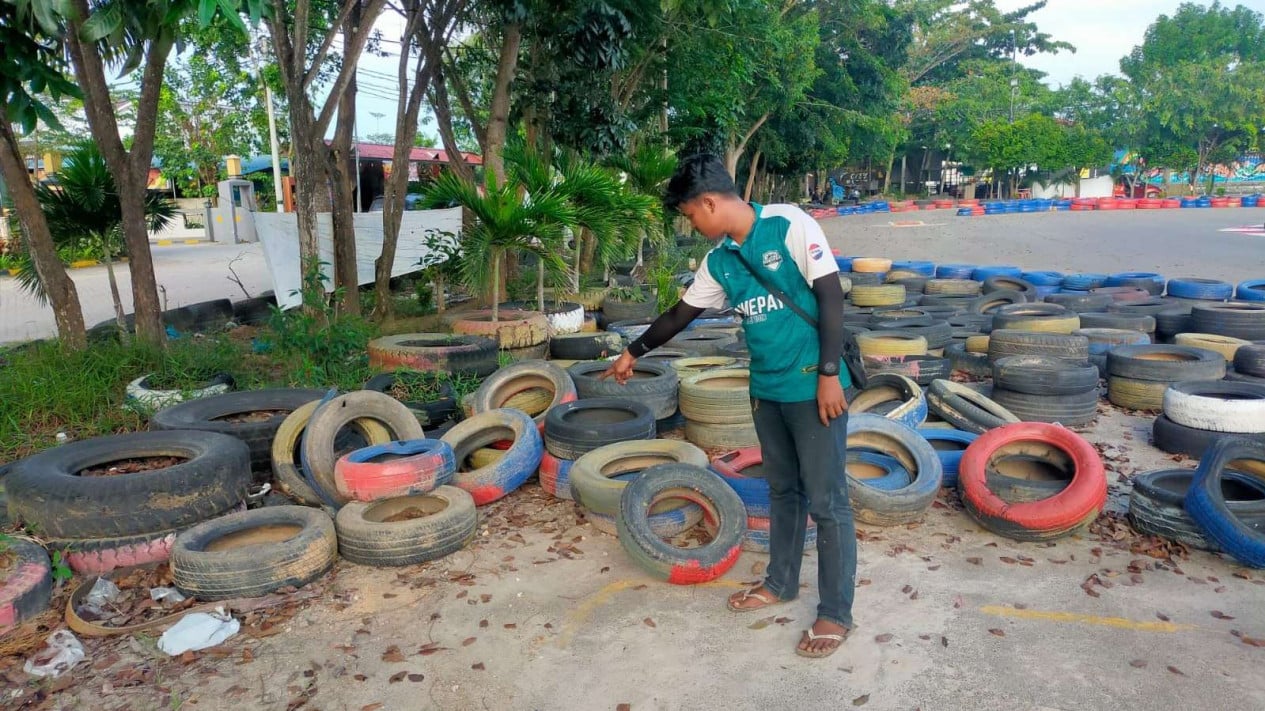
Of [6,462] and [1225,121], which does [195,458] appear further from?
[1225,121]

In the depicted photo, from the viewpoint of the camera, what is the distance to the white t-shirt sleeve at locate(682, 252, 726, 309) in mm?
3445

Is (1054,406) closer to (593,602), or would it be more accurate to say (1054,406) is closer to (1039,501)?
(1039,501)

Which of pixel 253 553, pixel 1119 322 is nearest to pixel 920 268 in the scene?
pixel 1119 322

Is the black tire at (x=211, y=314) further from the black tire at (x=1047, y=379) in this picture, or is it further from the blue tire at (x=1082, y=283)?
the blue tire at (x=1082, y=283)

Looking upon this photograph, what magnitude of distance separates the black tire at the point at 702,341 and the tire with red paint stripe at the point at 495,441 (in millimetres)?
2748

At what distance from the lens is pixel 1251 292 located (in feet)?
34.3

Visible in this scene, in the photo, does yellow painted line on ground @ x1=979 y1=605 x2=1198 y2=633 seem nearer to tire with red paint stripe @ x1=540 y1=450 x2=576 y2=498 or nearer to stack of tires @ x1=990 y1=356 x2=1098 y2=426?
tire with red paint stripe @ x1=540 y1=450 x2=576 y2=498

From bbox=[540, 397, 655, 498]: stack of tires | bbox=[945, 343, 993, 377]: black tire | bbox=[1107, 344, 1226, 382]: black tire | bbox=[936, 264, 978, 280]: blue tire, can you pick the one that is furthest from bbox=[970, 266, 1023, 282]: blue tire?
bbox=[540, 397, 655, 498]: stack of tires

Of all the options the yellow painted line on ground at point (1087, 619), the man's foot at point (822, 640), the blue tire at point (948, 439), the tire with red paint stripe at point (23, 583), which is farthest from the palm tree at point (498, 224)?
the yellow painted line on ground at point (1087, 619)

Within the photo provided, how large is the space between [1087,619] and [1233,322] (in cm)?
653

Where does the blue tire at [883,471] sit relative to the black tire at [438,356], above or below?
below

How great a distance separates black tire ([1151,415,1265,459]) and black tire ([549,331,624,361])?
4717 millimetres

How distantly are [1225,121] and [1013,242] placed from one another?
36.3 m

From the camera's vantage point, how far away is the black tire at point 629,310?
33.9 feet
